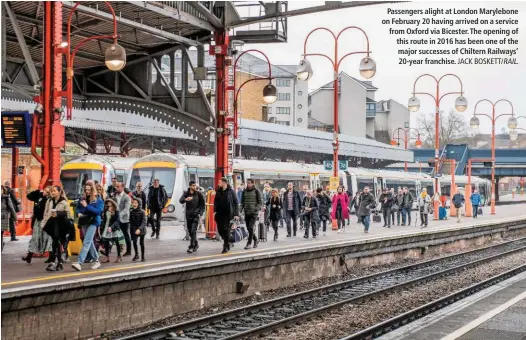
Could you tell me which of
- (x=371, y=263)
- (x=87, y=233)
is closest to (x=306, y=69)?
(x=371, y=263)

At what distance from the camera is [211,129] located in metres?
24.1

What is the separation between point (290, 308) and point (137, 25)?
866 cm

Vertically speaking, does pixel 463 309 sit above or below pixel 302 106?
below

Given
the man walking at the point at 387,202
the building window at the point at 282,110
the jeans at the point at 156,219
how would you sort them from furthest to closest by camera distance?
the building window at the point at 282,110
the man walking at the point at 387,202
the jeans at the point at 156,219

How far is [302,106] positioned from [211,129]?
80600mm

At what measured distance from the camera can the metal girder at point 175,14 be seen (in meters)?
19.8

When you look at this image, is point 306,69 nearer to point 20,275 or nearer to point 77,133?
point 77,133

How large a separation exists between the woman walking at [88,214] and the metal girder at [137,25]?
5661mm

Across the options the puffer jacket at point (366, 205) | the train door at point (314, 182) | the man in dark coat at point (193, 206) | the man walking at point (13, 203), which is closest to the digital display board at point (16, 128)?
the man walking at point (13, 203)

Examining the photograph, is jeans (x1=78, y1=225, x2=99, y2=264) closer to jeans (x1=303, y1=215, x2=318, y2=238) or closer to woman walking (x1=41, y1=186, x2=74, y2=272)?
woman walking (x1=41, y1=186, x2=74, y2=272)

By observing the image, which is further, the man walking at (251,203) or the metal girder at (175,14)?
the man walking at (251,203)

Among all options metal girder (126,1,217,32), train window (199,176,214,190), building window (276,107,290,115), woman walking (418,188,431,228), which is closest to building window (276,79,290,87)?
building window (276,107,290,115)

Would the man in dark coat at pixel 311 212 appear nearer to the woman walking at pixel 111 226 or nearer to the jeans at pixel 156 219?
the jeans at pixel 156 219

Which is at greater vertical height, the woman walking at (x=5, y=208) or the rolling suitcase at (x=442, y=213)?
the woman walking at (x=5, y=208)
